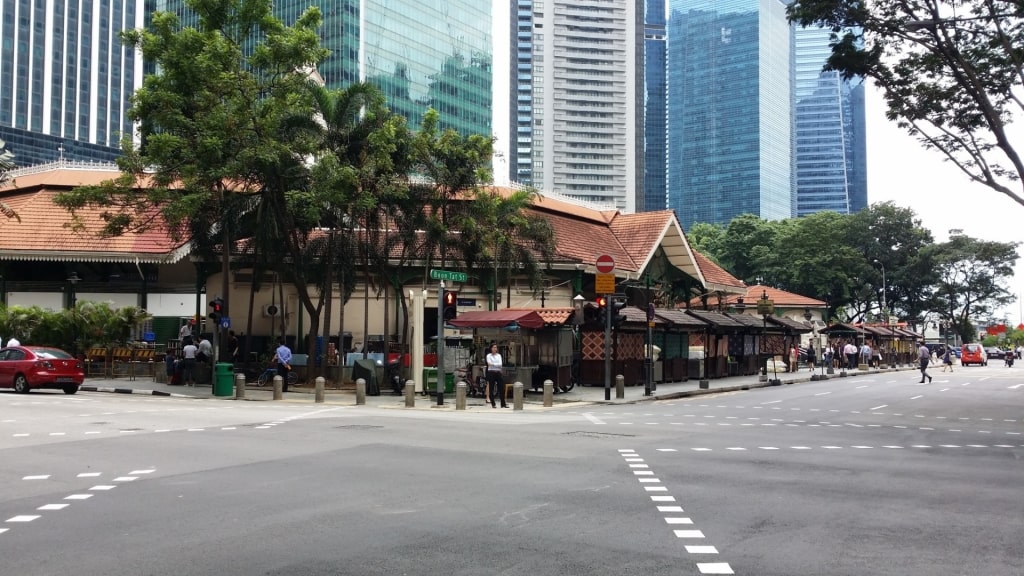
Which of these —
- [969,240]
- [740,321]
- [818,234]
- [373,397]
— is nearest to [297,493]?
[373,397]

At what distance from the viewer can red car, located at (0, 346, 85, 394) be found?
2670 cm

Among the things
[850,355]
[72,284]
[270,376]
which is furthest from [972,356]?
[72,284]

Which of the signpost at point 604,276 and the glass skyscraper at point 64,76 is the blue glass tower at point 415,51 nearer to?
the glass skyscraper at point 64,76

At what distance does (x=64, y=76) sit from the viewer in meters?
158

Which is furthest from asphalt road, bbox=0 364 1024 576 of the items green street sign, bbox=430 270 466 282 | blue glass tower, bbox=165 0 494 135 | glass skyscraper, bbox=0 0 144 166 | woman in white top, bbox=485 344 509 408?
glass skyscraper, bbox=0 0 144 166

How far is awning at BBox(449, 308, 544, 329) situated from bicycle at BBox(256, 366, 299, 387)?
24.3ft

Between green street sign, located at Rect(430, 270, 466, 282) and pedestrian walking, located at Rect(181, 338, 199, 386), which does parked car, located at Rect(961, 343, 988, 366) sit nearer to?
green street sign, located at Rect(430, 270, 466, 282)

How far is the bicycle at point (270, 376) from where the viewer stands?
31109 millimetres

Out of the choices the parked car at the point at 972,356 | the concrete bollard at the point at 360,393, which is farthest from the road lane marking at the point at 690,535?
the parked car at the point at 972,356

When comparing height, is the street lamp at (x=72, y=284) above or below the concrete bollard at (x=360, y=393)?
above

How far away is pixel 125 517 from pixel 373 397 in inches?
774

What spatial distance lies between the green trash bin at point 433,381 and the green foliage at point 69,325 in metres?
14.3

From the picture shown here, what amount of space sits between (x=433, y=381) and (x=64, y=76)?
519ft

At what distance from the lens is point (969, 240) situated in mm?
82688
